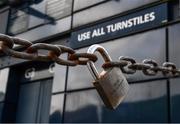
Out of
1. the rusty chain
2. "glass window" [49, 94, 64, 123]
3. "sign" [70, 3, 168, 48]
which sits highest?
"sign" [70, 3, 168, 48]

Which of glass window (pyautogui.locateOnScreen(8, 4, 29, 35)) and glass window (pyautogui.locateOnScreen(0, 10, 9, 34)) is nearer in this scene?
glass window (pyautogui.locateOnScreen(8, 4, 29, 35))

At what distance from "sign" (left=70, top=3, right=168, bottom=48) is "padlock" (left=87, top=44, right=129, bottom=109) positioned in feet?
11.9

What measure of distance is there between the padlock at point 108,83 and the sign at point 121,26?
363 cm

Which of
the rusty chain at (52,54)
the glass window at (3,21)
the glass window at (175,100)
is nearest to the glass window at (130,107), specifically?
the glass window at (175,100)

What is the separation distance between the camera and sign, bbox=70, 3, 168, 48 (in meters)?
5.69

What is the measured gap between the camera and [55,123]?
7086 mm

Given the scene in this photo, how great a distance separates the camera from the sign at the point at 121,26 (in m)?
5.69

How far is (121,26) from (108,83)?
4.43 m

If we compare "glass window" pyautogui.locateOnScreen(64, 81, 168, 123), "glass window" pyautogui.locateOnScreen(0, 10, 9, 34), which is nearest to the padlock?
"glass window" pyautogui.locateOnScreen(64, 81, 168, 123)

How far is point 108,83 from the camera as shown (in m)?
1.97

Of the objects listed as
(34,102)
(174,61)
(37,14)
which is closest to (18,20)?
(37,14)

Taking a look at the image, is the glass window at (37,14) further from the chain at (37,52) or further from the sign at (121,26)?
the chain at (37,52)

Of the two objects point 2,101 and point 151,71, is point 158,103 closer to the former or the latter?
point 151,71

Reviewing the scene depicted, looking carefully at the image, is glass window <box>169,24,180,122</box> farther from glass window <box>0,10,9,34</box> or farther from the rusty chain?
glass window <box>0,10,9,34</box>
